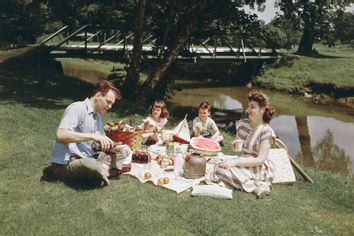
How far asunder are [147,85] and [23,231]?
11.9m

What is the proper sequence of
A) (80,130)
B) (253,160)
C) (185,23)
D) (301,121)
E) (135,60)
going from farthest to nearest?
1. (301,121)
2. (185,23)
3. (135,60)
4. (253,160)
5. (80,130)

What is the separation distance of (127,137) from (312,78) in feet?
77.3

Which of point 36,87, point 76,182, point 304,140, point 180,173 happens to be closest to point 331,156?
point 304,140

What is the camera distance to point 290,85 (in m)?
29.5

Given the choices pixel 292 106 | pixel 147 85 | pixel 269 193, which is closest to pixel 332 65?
pixel 292 106

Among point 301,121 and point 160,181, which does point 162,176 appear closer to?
point 160,181

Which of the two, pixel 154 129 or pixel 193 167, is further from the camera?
pixel 154 129

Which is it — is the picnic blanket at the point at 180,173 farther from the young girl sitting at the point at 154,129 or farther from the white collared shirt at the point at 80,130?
the young girl sitting at the point at 154,129

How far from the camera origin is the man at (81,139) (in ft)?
20.8

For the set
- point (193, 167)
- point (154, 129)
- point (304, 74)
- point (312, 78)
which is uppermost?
point (304, 74)

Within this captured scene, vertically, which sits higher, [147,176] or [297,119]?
[147,176]

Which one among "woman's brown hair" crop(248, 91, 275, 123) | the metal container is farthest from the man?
"woman's brown hair" crop(248, 91, 275, 123)

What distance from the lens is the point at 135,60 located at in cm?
1677

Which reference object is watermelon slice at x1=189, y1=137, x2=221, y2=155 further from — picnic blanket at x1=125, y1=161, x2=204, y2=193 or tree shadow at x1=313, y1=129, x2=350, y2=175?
tree shadow at x1=313, y1=129, x2=350, y2=175
